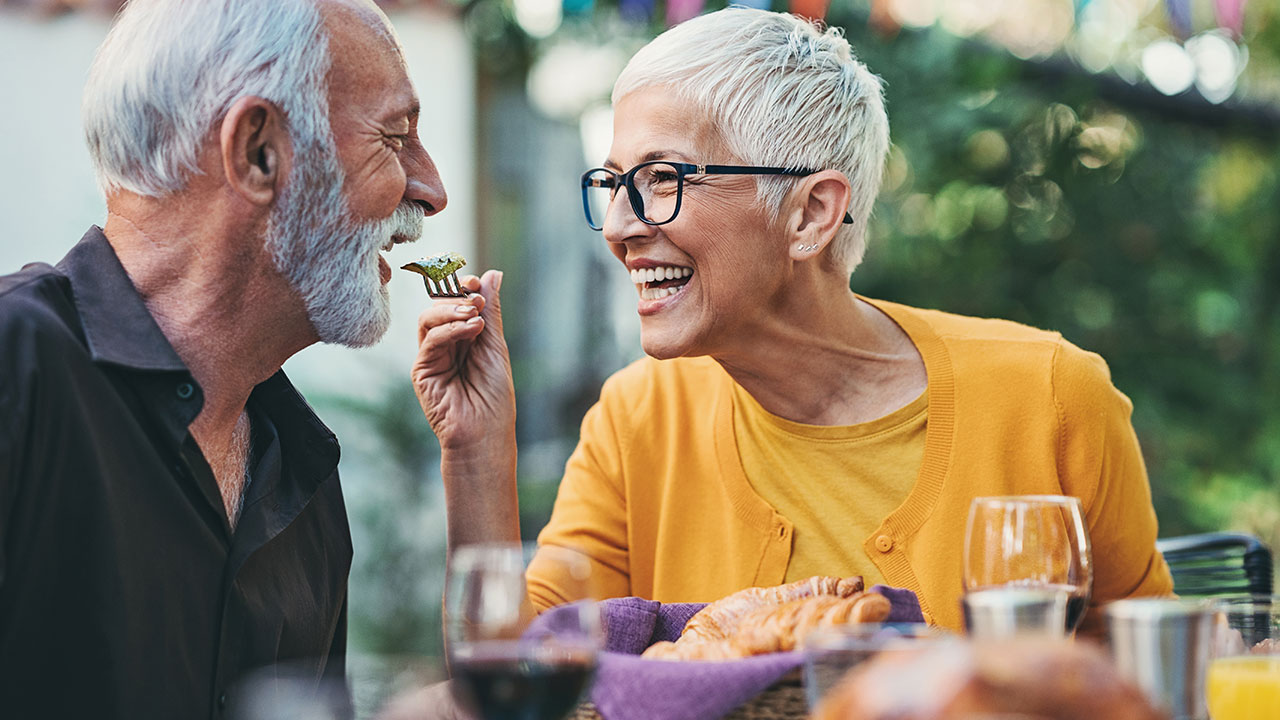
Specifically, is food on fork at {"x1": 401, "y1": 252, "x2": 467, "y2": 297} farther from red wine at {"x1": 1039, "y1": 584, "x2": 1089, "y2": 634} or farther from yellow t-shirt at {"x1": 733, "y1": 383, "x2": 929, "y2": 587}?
red wine at {"x1": 1039, "y1": 584, "x2": 1089, "y2": 634}

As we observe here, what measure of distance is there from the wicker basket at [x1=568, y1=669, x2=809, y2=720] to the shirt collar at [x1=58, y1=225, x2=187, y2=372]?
3.29 ft

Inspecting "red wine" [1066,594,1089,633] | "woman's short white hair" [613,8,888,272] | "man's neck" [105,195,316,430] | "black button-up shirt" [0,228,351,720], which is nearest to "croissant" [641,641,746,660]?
"red wine" [1066,594,1089,633]

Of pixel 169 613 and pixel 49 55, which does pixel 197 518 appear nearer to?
pixel 169 613

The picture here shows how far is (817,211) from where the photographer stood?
2.56m

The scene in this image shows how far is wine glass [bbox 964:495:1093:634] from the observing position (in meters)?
1.48

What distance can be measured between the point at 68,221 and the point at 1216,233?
5.85 m

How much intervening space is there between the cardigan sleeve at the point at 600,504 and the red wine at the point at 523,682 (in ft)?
4.53

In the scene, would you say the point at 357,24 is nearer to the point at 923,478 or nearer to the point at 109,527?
the point at 109,527

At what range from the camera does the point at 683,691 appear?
136 centimetres

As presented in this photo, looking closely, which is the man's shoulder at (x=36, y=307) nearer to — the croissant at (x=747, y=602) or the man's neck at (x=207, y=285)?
the man's neck at (x=207, y=285)

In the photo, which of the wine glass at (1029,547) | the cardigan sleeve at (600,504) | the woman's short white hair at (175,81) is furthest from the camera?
the cardigan sleeve at (600,504)

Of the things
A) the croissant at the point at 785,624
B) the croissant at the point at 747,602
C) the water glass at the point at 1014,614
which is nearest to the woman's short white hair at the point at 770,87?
the croissant at the point at 747,602

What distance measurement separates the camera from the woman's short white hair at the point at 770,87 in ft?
8.04

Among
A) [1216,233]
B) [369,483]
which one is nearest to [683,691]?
[369,483]
